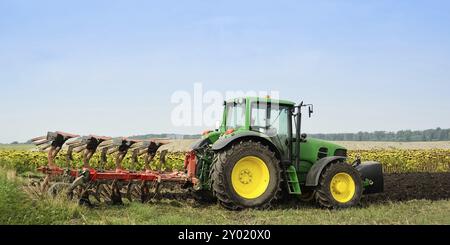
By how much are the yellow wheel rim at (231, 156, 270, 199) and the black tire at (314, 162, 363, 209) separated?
1274 mm

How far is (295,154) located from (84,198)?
4.43 meters

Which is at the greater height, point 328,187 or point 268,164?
point 268,164

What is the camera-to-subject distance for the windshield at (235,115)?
9.87 m

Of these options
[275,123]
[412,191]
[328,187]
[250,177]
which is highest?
[275,123]

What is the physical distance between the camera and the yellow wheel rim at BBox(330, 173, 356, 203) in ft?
32.1

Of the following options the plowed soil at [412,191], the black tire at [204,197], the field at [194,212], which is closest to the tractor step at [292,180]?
the field at [194,212]

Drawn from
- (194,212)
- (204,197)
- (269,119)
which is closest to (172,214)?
(194,212)

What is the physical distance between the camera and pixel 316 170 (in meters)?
9.77

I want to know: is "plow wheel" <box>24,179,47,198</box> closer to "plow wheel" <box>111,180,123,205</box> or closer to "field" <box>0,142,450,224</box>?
"field" <box>0,142,450,224</box>

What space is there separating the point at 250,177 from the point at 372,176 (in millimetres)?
3301

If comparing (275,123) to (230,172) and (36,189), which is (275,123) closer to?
(230,172)
